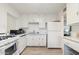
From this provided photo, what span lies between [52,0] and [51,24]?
11.5ft

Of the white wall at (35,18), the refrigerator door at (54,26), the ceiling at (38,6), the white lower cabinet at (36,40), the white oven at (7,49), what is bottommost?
the white lower cabinet at (36,40)

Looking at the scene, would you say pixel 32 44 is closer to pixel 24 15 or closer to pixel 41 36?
pixel 41 36

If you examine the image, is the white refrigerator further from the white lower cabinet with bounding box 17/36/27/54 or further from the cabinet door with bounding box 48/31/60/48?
the white lower cabinet with bounding box 17/36/27/54

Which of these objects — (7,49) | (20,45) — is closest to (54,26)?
(20,45)

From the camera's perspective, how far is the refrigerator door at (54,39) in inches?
149

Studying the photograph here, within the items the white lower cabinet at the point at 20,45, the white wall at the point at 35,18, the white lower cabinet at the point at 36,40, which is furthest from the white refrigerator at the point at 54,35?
the white lower cabinet at the point at 20,45

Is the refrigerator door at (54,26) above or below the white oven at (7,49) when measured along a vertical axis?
above

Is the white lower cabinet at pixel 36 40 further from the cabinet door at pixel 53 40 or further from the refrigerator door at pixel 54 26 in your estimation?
the refrigerator door at pixel 54 26

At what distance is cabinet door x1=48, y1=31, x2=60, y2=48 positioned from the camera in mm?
3784

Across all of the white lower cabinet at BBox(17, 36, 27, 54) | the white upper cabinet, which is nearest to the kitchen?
the white lower cabinet at BBox(17, 36, 27, 54)

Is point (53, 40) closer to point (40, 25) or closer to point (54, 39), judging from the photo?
point (54, 39)

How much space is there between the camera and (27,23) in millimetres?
4555

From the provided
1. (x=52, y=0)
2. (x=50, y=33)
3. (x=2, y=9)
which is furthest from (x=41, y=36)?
(x=52, y=0)

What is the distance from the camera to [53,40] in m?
3.83
